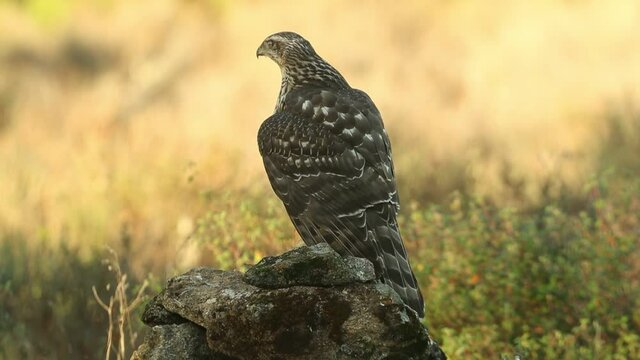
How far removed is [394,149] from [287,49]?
21.7 ft

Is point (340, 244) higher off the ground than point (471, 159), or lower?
lower

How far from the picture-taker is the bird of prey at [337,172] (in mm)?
5730

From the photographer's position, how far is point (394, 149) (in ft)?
43.8

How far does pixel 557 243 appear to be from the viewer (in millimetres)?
8297

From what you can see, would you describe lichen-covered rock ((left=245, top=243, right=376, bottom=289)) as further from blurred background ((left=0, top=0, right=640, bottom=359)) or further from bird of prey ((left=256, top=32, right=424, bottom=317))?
blurred background ((left=0, top=0, right=640, bottom=359))

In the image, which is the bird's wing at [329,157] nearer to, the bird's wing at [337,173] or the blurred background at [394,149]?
the bird's wing at [337,173]

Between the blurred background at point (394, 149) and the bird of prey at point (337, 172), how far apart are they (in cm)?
106

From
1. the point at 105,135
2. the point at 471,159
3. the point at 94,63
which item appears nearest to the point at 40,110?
the point at 105,135

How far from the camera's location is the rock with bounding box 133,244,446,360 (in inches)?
174

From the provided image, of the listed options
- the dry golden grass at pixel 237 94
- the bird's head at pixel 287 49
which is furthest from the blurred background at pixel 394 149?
the bird's head at pixel 287 49

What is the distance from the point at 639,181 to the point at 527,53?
9249 mm

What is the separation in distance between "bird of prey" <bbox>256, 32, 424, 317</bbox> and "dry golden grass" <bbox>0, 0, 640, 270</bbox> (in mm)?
2164

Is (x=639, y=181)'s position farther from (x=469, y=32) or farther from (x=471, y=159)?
(x=469, y=32)

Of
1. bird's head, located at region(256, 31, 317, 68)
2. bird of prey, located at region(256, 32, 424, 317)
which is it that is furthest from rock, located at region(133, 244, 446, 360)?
bird's head, located at region(256, 31, 317, 68)
